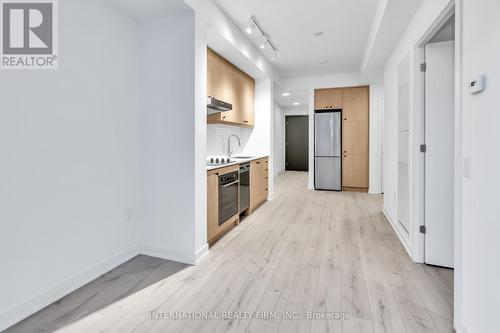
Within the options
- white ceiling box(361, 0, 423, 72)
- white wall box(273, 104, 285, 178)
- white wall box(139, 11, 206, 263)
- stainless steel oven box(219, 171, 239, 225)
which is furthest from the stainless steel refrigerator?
white wall box(139, 11, 206, 263)

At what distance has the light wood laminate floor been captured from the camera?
1.74m

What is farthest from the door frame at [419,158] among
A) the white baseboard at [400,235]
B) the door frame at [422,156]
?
the white baseboard at [400,235]

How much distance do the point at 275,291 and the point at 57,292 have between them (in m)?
1.66

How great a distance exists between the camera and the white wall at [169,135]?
260 cm

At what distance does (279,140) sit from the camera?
390 inches

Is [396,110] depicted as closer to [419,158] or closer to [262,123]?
[419,158]

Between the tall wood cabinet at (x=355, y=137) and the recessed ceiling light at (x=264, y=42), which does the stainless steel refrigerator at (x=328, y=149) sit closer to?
the tall wood cabinet at (x=355, y=137)

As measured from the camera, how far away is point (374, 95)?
6152 millimetres

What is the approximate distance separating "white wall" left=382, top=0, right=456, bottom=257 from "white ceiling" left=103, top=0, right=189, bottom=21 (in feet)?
7.18

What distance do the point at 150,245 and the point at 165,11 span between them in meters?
2.34

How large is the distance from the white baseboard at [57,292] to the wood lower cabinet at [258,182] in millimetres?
2197
